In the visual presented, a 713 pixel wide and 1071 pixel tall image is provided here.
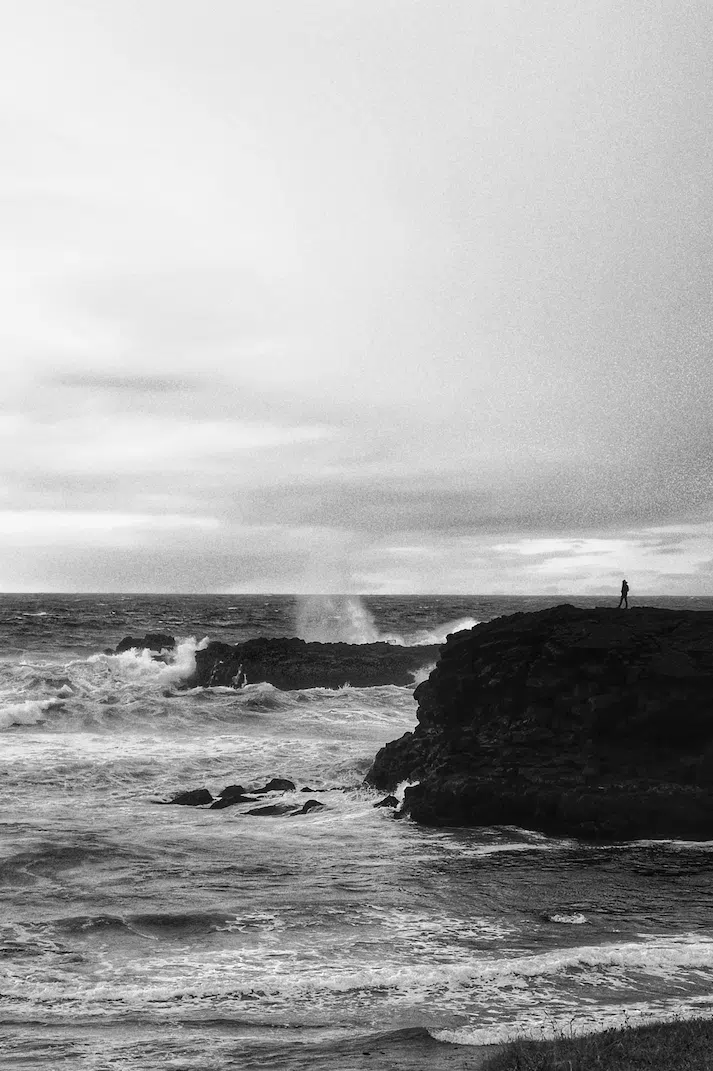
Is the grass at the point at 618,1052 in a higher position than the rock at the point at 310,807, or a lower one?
higher

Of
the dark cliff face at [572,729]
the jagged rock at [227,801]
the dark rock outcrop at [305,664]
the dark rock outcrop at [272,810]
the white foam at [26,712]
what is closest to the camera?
the dark cliff face at [572,729]

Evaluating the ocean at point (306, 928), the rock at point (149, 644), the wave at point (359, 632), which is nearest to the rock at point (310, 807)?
the ocean at point (306, 928)

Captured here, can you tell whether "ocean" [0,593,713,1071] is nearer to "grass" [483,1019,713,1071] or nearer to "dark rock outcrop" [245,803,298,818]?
"dark rock outcrop" [245,803,298,818]

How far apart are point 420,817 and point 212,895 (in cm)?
774

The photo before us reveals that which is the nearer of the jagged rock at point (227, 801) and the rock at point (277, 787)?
the jagged rock at point (227, 801)

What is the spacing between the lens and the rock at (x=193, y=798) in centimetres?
2598

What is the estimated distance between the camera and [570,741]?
2459 centimetres

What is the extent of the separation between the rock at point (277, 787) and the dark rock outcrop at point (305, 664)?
2502cm

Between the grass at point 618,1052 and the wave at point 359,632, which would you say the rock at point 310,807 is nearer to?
the grass at point 618,1052

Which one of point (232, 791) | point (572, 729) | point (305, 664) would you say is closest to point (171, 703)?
point (305, 664)

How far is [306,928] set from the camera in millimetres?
15664

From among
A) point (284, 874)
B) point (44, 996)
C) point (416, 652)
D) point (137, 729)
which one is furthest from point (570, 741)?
point (416, 652)

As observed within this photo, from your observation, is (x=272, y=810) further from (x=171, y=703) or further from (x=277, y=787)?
(x=171, y=703)

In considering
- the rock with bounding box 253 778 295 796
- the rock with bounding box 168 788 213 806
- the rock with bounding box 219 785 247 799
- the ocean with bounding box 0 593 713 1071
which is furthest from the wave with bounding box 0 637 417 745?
the rock with bounding box 168 788 213 806
